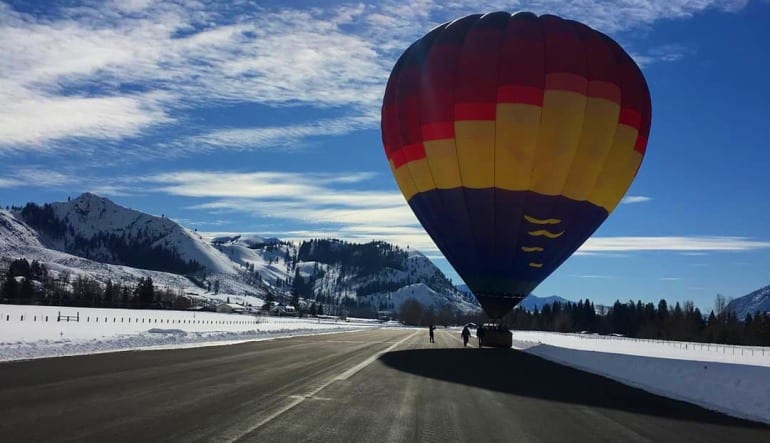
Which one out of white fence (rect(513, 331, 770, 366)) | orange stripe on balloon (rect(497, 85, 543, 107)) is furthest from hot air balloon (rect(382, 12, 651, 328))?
white fence (rect(513, 331, 770, 366))

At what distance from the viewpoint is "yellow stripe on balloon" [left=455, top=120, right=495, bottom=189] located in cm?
2862

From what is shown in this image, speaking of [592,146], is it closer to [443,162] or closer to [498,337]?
[443,162]

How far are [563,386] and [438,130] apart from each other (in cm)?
1500

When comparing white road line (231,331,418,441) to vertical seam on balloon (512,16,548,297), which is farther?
vertical seam on balloon (512,16,548,297)

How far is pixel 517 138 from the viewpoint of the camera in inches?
1116

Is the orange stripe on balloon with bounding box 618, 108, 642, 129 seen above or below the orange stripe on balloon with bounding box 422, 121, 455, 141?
above

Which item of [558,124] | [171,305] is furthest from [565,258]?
[171,305]

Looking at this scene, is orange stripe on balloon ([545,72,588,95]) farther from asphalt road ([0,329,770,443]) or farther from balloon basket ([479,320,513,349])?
balloon basket ([479,320,513,349])

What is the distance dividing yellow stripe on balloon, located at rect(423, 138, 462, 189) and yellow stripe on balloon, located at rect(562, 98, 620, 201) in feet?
15.9

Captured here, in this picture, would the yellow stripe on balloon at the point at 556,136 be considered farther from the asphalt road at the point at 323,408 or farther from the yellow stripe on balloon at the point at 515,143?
the asphalt road at the point at 323,408

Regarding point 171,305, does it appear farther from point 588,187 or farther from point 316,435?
point 316,435

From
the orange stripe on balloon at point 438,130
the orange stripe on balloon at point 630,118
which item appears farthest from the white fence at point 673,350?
the orange stripe on balloon at point 438,130

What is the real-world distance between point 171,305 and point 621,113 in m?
166

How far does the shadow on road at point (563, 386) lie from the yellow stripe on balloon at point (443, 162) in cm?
872
